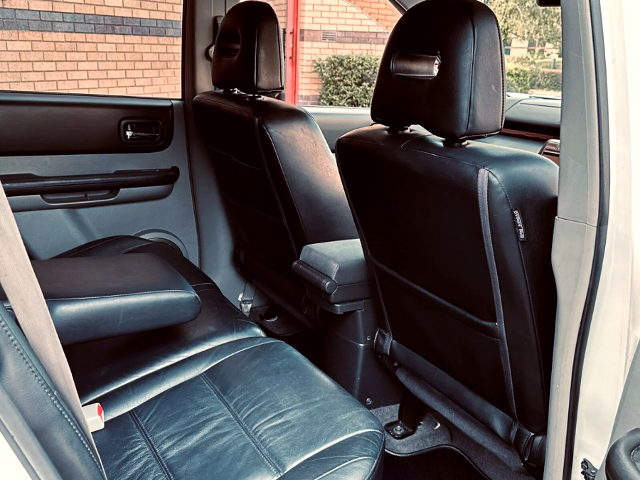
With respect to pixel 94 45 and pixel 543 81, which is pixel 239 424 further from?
pixel 94 45

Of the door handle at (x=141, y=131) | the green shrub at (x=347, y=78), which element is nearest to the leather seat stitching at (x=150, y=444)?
the door handle at (x=141, y=131)

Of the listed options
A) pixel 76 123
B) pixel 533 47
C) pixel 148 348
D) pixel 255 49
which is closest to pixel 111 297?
pixel 148 348

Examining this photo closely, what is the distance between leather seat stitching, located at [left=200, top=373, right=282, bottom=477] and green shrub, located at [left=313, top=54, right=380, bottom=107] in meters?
1.99

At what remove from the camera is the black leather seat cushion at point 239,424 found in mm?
1129

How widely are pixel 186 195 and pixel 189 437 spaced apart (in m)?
1.53

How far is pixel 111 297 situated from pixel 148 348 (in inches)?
8.1

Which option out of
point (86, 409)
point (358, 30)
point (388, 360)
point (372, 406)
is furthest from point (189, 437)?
point (358, 30)

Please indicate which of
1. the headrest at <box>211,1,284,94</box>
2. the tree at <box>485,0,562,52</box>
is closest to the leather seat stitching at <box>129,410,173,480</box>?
the headrest at <box>211,1,284,94</box>

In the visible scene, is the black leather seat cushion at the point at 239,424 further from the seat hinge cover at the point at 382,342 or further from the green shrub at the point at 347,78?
the green shrub at the point at 347,78

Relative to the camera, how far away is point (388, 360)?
70.9 inches

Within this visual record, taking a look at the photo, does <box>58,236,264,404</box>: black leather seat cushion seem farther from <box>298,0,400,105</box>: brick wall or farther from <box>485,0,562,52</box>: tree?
<box>298,0,400,105</box>: brick wall

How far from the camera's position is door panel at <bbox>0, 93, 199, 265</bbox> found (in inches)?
88.8

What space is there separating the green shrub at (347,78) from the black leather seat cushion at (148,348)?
5.58 feet

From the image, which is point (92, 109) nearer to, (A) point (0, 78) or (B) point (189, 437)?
(A) point (0, 78)
